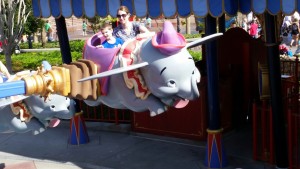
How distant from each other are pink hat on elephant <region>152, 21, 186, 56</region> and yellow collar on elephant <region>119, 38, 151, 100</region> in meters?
0.26

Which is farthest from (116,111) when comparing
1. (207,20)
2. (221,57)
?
(207,20)

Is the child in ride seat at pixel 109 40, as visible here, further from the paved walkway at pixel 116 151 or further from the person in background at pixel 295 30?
the person in background at pixel 295 30

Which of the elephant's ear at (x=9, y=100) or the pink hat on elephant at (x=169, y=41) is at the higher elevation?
the pink hat on elephant at (x=169, y=41)

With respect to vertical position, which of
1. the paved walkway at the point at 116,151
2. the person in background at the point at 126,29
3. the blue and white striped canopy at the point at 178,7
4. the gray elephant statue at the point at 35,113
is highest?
the blue and white striped canopy at the point at 178,7

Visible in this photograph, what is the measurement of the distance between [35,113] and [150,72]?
1452 millimetres

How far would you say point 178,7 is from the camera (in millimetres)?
6285

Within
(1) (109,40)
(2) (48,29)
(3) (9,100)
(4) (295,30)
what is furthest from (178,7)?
(2) (48,29)

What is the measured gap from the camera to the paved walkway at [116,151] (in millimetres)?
8062

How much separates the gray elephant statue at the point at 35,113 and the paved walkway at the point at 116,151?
3.16 metres

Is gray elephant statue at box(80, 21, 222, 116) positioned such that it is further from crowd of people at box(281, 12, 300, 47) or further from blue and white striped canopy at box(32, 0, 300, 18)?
crowd of people at box(281, 12, 300, 47)

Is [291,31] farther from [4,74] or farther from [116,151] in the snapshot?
[4,74]

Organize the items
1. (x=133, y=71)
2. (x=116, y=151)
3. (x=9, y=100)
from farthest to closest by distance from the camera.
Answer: (x=116, y=151) → (x=9, y=100) → (x=133, y=71)

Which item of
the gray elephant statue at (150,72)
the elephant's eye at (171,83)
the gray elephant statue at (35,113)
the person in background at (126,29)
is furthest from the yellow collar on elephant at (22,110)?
the elephant's eye at (171,83)

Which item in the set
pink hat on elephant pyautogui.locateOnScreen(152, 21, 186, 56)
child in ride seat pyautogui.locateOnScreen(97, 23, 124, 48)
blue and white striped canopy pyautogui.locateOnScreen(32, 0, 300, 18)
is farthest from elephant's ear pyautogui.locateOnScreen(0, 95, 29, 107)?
blue and white striped canopy pyautogui.locateOnScreen(32, 0, 300, 18)
